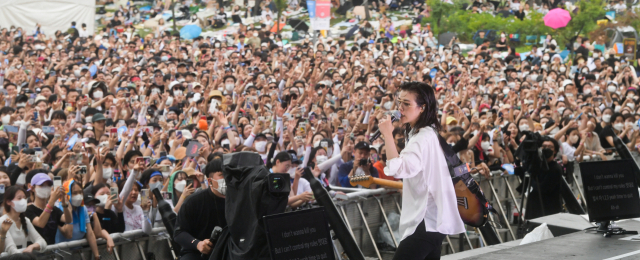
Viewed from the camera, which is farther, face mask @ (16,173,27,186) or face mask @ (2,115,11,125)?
face mask @ (2,115,11,125)

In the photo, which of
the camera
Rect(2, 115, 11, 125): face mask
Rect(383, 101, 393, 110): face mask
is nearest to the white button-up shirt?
the camera

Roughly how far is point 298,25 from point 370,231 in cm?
2959

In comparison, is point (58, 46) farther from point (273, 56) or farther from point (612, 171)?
point (612, 171)

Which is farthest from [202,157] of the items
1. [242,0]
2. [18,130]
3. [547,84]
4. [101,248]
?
[242,0]

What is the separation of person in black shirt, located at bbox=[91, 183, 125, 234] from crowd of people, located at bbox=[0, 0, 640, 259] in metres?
0.01

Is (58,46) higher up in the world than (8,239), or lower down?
lower down

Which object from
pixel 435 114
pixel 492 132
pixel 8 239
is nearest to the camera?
pixel 435 114

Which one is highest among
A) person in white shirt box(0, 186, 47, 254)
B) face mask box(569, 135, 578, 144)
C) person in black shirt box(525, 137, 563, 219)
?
person in white shirt box(0, 186, 47, 254)

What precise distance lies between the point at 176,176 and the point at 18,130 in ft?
14.2

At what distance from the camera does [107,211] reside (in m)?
7.42

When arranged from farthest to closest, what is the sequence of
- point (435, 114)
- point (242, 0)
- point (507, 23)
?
1. point (242, 0)
2. point (507, 23)
3. point (435, 114)

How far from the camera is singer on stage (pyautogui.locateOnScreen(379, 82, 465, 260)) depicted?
475cm

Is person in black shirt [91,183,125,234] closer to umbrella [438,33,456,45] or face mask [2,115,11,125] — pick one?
face mask [2,115,11,125]

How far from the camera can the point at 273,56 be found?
21547 mm
